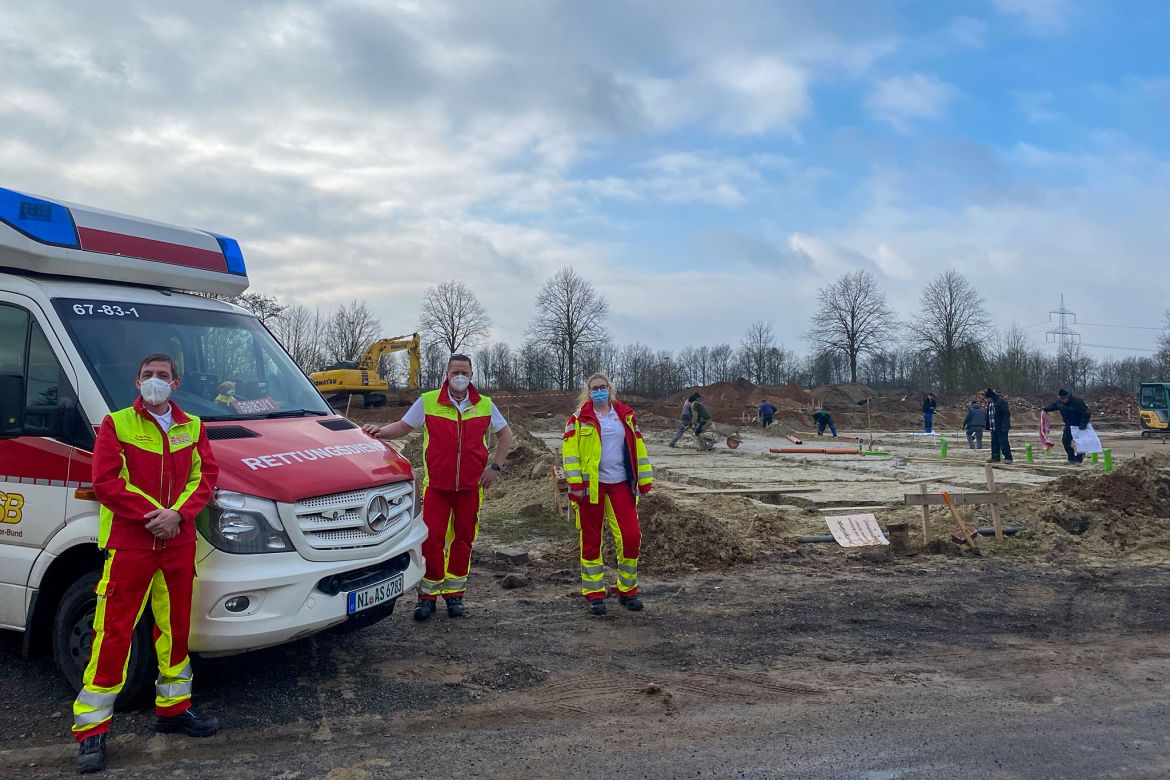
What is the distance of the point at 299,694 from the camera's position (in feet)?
15.2

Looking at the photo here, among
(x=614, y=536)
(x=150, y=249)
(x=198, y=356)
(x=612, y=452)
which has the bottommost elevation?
(x=614, y=536)

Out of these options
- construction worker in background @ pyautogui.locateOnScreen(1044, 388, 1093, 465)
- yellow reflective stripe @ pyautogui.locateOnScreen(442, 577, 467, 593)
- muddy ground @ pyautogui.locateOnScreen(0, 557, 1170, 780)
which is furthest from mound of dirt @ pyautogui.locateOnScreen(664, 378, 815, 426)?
yellow reflective stripe @ pyautogui.locateOnScreen(442, 577, 467, 593)

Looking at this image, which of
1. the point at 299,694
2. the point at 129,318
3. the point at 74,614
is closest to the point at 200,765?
the point at 299,694

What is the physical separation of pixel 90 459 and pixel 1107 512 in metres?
10.8

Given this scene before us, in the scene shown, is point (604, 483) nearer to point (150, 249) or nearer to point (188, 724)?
point (188, 724)

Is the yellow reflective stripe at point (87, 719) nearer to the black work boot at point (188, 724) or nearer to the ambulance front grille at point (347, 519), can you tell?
the black work boot at point (188, 724)

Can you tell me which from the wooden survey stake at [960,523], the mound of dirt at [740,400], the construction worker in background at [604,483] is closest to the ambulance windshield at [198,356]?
the construction worker in background at [604,483]

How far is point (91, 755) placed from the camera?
372 centimetres

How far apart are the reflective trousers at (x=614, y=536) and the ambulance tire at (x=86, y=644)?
10.9ft

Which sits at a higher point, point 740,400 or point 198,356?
point 198,356

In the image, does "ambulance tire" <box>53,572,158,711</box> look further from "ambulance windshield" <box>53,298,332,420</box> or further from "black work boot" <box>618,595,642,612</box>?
"black work boot" <box>618,595,642,612</box>

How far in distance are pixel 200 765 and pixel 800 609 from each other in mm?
4604

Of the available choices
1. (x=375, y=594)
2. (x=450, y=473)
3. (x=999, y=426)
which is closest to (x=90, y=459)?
(x=375, y=594)

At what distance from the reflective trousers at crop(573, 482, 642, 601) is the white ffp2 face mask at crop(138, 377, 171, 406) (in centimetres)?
360
